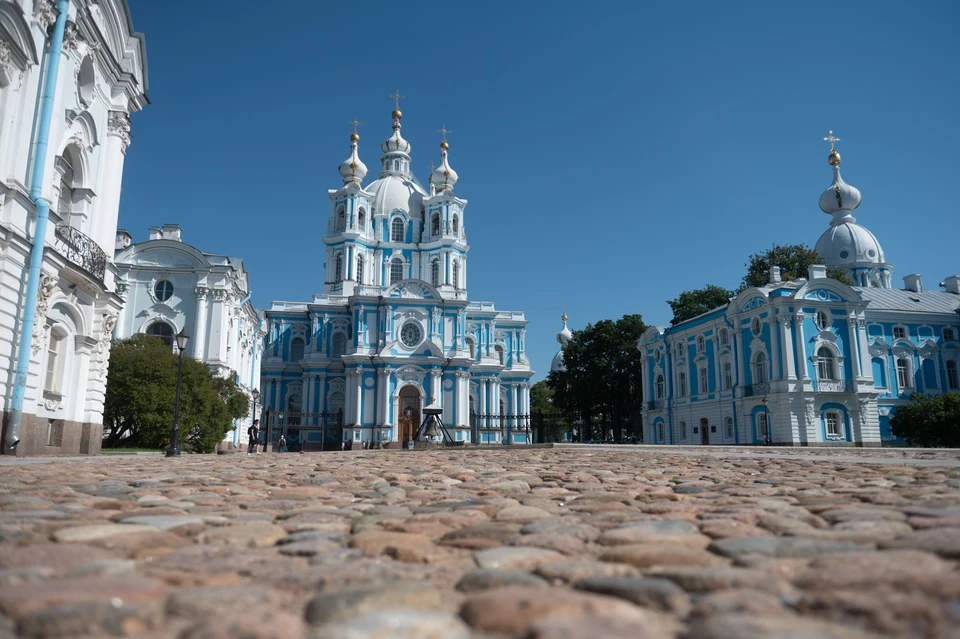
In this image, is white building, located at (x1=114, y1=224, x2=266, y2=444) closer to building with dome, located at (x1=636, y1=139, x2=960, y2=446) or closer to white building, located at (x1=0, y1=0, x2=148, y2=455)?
white building, located at (x1=0, y1=0, x2=148, y2=455)

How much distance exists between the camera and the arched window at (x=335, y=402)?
42.8 m

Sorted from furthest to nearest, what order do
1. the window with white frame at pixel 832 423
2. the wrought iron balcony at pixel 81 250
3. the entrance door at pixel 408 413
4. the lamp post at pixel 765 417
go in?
the entrance door at pixel 408 413 → the window with white frame at pixel 832 423 → the lamp post at pixel 765 417 → the wrought iron balcony at pixel 81 250

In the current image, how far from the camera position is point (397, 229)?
4766 centimetres

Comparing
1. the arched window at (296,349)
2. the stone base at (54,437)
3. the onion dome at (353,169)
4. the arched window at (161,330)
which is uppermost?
the onion dome at (353,169)

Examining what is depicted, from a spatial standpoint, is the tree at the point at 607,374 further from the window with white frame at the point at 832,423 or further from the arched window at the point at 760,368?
the window with white frame at the point at 832,423

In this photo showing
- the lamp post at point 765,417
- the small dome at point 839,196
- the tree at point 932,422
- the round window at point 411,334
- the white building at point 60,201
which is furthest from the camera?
the small dome at point 839,196

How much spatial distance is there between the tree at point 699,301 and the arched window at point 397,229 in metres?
19.6

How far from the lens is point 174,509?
4004 mm

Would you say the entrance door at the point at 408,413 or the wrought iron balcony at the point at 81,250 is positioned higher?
the wrought iron balcony at the point at 81,250

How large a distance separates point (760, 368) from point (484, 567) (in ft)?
111

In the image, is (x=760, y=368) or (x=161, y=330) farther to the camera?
(x=760, y=368)

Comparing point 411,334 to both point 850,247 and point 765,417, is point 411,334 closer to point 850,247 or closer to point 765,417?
point 765,417

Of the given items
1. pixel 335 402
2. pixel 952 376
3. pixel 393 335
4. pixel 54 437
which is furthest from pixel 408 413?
pixel 952 376

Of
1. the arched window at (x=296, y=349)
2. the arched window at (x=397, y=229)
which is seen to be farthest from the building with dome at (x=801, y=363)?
the arched window at (x=296, y=349)
